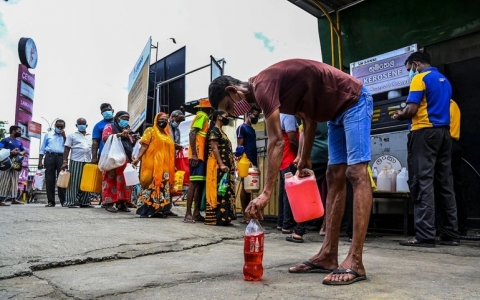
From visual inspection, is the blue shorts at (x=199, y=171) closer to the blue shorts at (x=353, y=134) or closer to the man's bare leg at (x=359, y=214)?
the blue shorts at (x=353, y=134)

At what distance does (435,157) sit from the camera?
4.41 m

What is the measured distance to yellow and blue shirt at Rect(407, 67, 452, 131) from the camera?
4.45 m

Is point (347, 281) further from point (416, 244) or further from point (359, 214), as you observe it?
point (416, 244)

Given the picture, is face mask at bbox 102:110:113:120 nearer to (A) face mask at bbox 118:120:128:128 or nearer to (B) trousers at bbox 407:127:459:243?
(A) face mask at bbox 118:120:128:128

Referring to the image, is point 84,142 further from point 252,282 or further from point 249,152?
point 252,282

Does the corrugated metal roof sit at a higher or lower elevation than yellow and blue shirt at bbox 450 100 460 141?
higher

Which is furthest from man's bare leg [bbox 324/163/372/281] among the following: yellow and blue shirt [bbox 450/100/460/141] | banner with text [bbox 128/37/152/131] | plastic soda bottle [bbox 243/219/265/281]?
banner with text [bbox 128/37/152/131]

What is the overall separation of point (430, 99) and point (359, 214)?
2396 millimetres

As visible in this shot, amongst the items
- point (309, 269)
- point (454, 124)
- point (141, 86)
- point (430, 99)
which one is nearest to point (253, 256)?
point (309, 269)

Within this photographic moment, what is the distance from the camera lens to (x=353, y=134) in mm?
2725

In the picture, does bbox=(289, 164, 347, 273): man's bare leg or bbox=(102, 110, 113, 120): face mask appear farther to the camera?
bbox=(102, 110, 113, 120): face mask

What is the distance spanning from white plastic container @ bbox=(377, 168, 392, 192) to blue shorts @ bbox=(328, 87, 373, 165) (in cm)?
280

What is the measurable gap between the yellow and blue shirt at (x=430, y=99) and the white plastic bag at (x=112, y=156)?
4489 mm

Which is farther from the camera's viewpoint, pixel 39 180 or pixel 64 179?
pixel 39 180
